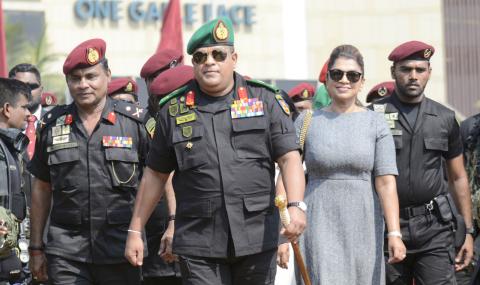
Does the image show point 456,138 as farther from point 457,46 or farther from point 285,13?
point 457,46

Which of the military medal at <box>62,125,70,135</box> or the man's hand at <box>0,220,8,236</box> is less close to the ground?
the military medal at <box>62,125,70,135</box>

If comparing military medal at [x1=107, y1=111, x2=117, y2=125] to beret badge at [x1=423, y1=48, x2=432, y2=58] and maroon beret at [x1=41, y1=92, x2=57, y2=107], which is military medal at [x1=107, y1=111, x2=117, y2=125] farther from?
maroon beret at [x1=41, y1=92, x2=57, y2=107]

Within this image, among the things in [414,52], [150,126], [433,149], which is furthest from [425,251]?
[150,126]

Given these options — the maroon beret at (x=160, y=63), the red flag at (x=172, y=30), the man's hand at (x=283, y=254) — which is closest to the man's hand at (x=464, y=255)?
the man's hand at (x=283, y=254)

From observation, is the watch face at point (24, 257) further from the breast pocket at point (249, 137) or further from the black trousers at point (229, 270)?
the breast pocket at point (249, 137)

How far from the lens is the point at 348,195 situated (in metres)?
7.56

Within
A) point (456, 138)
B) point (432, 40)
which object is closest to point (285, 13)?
point (432, 40)

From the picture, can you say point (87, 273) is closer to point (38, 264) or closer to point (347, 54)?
point (38, 264)

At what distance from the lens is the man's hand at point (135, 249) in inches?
275

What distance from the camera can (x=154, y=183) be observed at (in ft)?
23.3

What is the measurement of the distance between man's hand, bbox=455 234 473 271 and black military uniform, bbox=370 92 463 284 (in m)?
0.17

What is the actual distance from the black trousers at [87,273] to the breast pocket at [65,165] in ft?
1.58

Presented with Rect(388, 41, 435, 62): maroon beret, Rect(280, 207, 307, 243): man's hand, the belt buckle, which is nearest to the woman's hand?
Rect(280, 207, 307, 243): man's hand

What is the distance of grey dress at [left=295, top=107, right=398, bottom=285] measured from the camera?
24.8 feet
